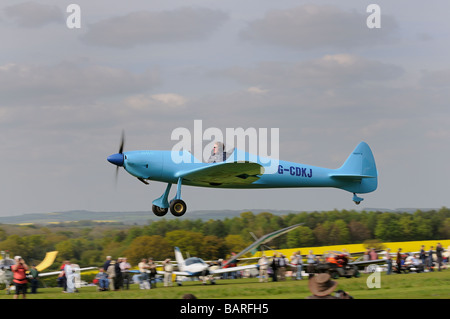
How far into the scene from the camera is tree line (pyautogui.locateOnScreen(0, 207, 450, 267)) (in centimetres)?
2250

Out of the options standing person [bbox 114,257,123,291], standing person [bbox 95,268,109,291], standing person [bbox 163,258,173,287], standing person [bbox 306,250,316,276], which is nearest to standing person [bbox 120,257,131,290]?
standing person [bbox 114,257,123,291]

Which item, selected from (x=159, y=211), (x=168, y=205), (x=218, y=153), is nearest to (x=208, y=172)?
(x=218, y=153)

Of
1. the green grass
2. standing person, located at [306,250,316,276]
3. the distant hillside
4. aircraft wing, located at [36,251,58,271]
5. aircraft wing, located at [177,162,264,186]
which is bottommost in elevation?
the green grass

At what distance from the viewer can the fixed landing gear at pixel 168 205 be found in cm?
1585

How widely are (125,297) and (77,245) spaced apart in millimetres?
13577

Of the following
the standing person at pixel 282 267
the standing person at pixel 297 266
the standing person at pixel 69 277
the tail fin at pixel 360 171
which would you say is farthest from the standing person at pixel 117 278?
the tail fin at pixel 360 171

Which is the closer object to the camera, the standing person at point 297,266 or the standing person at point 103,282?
the standing person at point 103,282

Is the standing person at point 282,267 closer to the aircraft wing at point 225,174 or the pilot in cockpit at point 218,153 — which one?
the aircraft wing at point 225,174

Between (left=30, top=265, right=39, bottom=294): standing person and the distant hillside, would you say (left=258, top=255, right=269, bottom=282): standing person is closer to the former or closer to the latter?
(left=30, top=265, right=39, bottom=294): standing person

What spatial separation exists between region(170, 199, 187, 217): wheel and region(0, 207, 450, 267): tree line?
5381 millimetres

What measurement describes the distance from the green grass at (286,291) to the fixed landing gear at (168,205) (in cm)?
219

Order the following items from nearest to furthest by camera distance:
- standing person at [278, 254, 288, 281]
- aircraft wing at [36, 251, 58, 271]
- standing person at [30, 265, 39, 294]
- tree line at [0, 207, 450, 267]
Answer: standing person at [30, 265, 39, 294], standing person at [278, 254, 288, 281], aircraft wing at [36, 251, 58, 271], tree line at [0, 207, 450, 267]

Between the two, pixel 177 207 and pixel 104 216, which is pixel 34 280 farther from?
pixel 104 216
